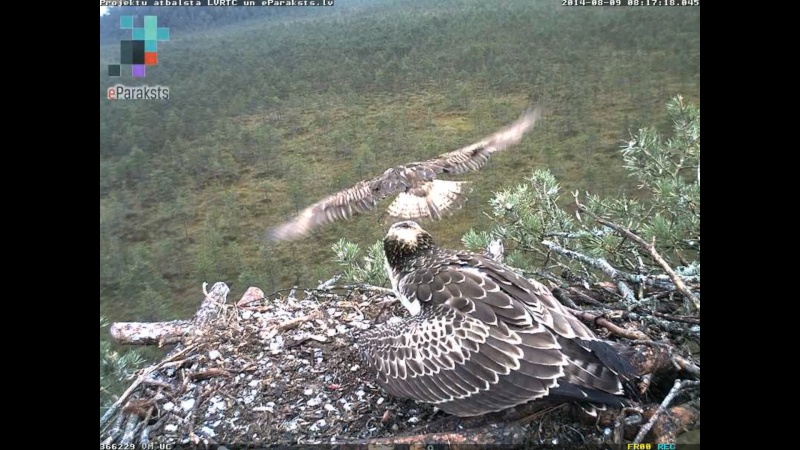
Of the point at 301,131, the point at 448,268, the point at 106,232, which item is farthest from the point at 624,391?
the point at 106,232

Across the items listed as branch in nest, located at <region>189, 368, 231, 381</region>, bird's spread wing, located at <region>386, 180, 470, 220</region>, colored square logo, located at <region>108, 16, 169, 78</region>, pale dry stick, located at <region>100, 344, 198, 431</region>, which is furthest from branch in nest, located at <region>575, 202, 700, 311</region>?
colored square logo, located at <region>108, 16, 169, 78</region>

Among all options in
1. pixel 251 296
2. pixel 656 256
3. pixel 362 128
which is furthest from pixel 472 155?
pixel 251 296

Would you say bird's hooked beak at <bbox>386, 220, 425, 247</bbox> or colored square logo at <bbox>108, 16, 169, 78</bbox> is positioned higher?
colored square logo at <bbox>108, 16, 169, 78</bbox>

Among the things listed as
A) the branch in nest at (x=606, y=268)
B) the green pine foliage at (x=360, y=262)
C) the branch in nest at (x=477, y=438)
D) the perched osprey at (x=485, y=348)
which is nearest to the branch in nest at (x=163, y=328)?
the green pine foliage at (x=360, y=262)

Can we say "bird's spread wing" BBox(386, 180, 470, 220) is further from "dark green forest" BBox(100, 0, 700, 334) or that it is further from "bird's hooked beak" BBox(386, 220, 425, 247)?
"bird's hooked beak" BBox(386, 220, 425, 247)

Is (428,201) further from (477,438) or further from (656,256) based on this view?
Answer: (477,438)

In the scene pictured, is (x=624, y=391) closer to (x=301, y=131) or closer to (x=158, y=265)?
(x=301, y=131)
